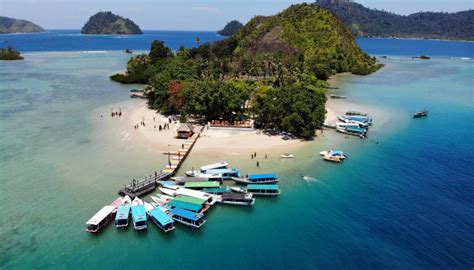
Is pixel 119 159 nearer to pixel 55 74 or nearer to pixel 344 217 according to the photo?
pixel 344 217

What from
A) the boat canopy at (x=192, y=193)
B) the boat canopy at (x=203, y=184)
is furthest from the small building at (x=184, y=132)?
the boat canopy at (x=192, y=193)

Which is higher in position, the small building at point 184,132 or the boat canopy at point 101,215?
the small building at point 184,132

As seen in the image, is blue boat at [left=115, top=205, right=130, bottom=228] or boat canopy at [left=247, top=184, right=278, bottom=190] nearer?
blue boat at [left=115, top=205, right=130, bottom=228]

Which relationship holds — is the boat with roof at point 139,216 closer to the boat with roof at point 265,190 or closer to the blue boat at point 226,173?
the blue boat at point 226,173

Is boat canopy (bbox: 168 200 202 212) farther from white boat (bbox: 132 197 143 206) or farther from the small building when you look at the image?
the small building

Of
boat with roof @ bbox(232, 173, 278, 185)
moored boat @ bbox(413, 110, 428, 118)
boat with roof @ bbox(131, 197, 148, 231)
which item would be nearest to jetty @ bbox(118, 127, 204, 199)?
boat with roof @ bbox(131, 197, 148, 231)

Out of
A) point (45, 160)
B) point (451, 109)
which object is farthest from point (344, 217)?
point (451, 109)
